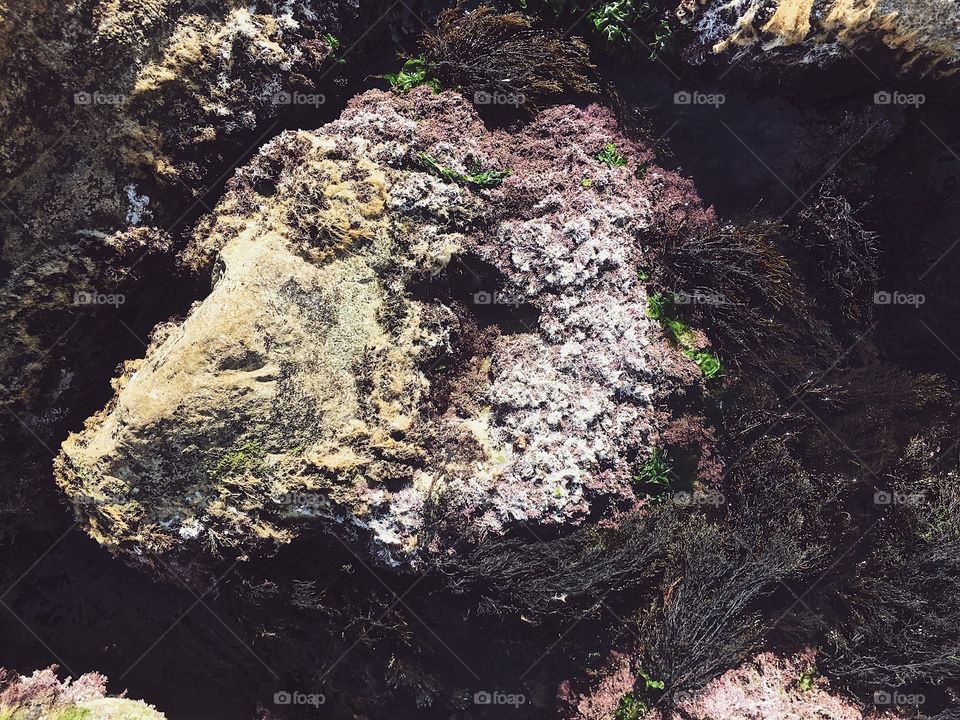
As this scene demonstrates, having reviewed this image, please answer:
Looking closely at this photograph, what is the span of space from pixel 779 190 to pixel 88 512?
5483 mm

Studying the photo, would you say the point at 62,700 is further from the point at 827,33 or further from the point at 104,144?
the point at 827,33

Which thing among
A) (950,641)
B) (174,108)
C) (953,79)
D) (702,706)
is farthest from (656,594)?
(174,108)

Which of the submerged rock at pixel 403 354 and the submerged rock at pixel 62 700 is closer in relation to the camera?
the submerged rock at pixel 403 354

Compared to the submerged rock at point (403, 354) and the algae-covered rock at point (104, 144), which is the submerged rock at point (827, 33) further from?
the algae-covered rock at point (104, 144)

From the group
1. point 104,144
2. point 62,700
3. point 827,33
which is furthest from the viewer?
point 62,700

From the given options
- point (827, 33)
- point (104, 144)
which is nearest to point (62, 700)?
point (104, 144)

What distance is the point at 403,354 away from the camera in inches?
157

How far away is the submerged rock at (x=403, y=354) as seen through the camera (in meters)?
3.76

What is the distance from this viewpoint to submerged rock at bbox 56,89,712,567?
3760 mm

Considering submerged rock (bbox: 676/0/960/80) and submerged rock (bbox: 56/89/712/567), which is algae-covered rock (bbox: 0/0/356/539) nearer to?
submerged rock (bbox: 56/89/712/567)

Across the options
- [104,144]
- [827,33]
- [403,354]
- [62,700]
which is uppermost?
[827,33]

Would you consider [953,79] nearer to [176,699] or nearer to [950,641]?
[950,641]

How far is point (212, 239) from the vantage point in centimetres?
410

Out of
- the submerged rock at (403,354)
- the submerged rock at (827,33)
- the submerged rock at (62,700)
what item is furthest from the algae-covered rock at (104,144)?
the submerged rock at (827,33)
